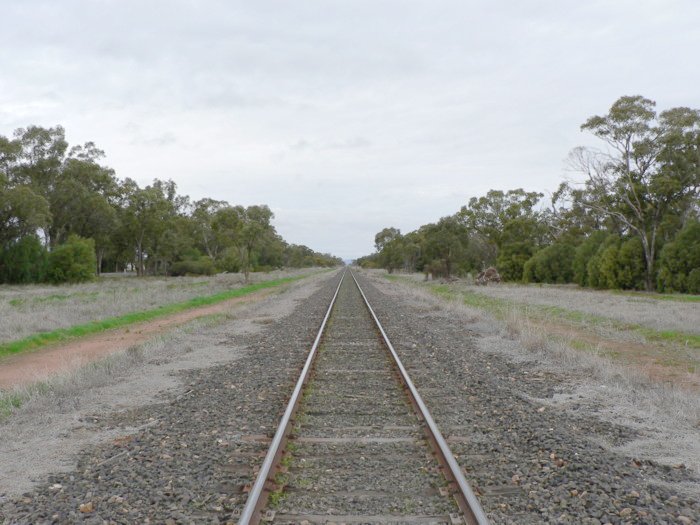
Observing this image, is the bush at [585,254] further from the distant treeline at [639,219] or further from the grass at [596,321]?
the grass at [596,321]

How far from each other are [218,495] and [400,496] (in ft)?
5.04

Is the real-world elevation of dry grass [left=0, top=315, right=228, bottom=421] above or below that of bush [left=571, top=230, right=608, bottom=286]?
below

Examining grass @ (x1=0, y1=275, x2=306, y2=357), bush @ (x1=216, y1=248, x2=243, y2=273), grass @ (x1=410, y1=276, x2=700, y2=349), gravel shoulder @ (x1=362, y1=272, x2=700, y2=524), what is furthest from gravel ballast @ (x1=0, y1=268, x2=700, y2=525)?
bush @ (x1=216, y1=248, x2=243, y2=273)

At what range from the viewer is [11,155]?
5712cm

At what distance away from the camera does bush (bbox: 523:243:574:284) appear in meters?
54.6

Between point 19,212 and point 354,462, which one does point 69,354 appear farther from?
point 19,212

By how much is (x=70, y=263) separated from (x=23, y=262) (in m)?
3.97

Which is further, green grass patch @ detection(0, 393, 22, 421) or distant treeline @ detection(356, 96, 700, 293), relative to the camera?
distant treeline @ detection(356, 96, 700, 293)

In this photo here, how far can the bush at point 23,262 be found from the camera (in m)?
53.7

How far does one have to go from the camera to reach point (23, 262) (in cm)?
5372

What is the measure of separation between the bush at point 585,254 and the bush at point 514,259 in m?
10.6

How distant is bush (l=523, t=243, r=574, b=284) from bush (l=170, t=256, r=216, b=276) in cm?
4804

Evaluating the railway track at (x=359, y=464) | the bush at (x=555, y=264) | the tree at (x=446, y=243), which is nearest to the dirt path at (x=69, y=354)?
the railway track at (x=359, y=464)

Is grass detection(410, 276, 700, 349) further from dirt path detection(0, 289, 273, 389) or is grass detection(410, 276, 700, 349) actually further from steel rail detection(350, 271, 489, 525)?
dirt path detection(0, 289, 273, 389)
